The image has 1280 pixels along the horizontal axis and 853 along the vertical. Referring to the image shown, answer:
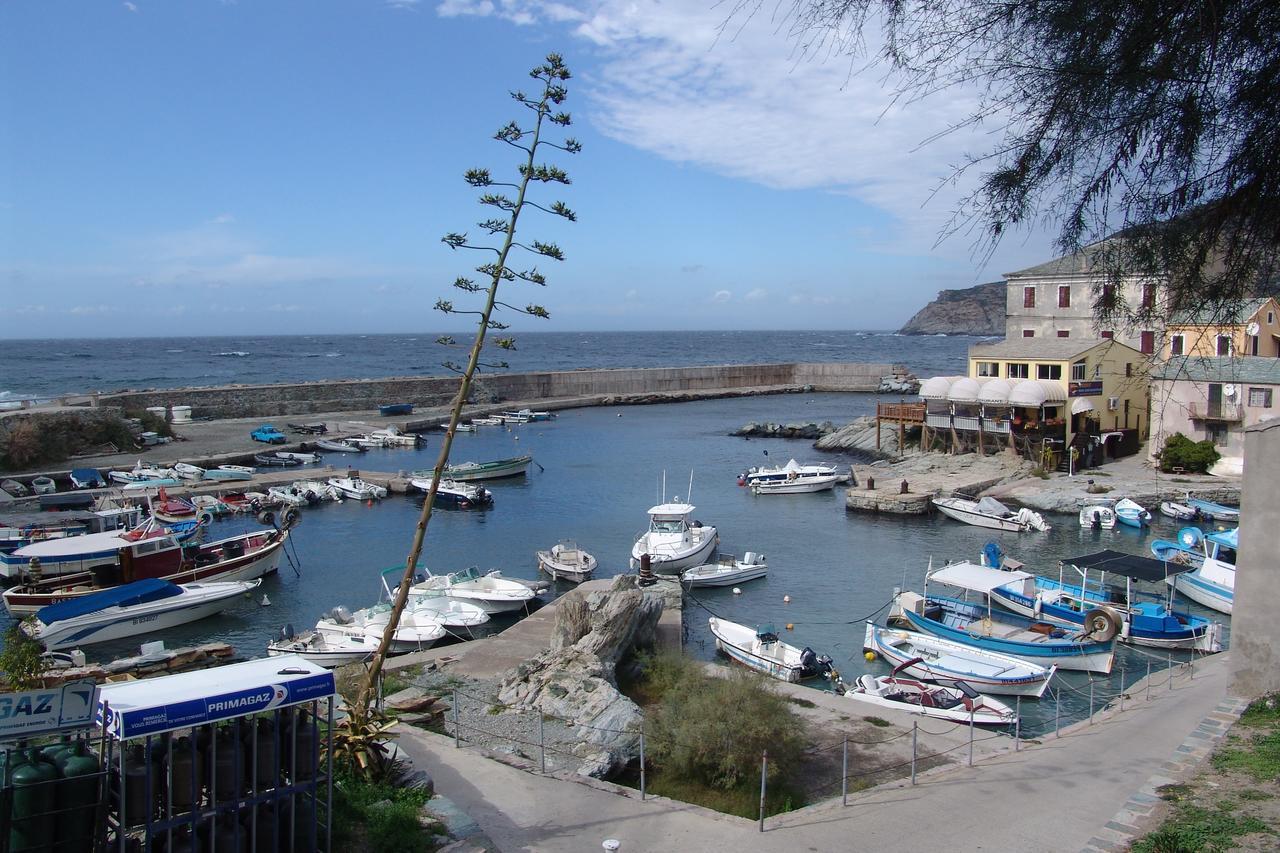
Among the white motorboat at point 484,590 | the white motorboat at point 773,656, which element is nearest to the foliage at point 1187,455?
the white motorboat at point 773,656

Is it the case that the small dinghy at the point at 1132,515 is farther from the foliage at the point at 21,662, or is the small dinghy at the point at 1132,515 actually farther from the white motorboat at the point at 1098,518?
the foliage at the point at 21,662

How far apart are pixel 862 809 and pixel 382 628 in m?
15.0

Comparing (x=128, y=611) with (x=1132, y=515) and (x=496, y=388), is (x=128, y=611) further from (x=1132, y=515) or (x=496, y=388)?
(x=496, y=388)

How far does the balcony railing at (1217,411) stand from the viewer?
39969mm

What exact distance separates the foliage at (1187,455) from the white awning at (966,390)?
30.1 feet

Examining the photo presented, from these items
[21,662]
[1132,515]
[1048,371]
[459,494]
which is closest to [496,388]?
[459,494]

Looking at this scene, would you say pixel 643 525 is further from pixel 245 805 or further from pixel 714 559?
pixel 245 805

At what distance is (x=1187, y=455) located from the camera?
1618 inches

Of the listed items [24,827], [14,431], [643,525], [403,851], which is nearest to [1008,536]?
[643,525]

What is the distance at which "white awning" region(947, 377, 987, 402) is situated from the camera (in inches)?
1890

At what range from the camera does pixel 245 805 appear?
6953 mm

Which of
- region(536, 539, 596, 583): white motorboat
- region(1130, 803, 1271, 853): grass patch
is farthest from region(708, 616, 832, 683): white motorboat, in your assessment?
region(1130, 803, 1271, 853): grass patch

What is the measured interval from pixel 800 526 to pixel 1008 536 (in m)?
8.22

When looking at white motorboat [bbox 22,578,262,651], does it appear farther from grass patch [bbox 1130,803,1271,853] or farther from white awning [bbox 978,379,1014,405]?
white awning [bbox 978,379,1014,405]
